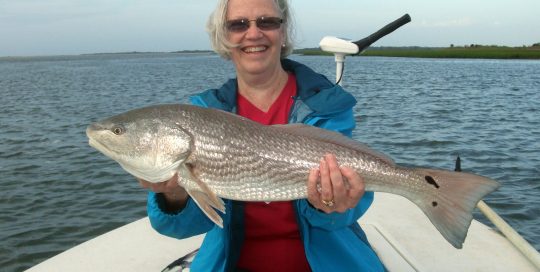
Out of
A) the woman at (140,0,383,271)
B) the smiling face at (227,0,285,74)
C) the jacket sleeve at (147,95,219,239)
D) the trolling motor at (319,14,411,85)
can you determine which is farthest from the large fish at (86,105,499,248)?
the trolling motor at (319,14,411,85)

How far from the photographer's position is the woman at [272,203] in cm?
313

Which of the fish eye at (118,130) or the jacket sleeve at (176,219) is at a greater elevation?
the fish eye at (118,130)

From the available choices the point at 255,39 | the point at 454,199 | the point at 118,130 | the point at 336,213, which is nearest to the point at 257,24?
the point at 255,39

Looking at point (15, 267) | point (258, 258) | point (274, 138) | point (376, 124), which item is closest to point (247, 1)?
point (274, 138)

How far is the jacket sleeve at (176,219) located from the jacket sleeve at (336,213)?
704 mm

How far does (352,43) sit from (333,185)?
2.55 m

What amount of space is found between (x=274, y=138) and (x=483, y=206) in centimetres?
340

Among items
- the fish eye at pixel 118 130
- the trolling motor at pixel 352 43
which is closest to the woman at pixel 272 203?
the fish eye at pixel 118 130

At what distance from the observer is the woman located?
3.13 metres

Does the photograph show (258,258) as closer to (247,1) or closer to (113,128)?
(113,128)

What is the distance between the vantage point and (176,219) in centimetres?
328

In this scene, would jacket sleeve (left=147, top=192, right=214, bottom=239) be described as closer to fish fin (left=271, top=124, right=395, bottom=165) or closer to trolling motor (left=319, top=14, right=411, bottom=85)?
fish fin (left=271, top=124, right=395, bottom=165)

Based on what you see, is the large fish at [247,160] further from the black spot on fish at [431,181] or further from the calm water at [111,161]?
the calm water at [111,161]

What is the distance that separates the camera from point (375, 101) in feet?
80.3
